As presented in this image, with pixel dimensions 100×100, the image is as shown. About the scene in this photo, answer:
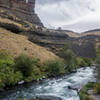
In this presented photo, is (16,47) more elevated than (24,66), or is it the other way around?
(16,47)

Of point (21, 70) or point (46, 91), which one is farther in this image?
point (21, 70)

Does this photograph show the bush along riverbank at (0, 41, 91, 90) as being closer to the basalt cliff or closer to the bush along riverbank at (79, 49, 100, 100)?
the bush along riverbank at (79, 49, 100, 100)

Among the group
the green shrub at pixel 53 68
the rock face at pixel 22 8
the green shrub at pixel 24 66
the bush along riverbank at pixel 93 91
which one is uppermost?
the rock face at pixel 22 8

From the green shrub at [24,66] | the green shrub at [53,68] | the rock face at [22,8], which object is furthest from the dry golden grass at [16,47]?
the rock face at [22,8]

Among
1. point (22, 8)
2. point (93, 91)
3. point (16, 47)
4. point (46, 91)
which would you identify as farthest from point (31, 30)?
point (93, 91)

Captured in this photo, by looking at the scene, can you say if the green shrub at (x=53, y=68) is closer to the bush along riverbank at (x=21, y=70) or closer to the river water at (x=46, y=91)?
the bush along riverbank at (x=21, y=70)

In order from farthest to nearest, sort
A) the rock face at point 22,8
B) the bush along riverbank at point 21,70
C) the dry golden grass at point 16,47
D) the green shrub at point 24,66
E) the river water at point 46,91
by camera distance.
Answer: the rock face at point 22,8 → the dry golden grass at point 16,47 → the green shrub at point 24,66 → the bush along riverbank at point 21,70 → the river water at point 46,91

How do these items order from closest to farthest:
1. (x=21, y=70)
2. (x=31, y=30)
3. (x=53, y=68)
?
(x=21, y=70), (x=53, y=68), (x=31, y=30)

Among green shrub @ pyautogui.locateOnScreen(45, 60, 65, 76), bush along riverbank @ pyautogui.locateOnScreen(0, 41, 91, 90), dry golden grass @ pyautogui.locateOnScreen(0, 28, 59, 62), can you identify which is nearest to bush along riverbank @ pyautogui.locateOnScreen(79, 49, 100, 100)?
bush along riverbank @ pyautogui.locateOnScreen(0, 41, 91, 90)

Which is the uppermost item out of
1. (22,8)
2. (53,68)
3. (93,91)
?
(22,8)

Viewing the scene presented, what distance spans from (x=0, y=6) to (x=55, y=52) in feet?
163

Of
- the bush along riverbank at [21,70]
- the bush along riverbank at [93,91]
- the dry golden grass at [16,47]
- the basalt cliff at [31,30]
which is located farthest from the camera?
the basalt cliff at [31,30]

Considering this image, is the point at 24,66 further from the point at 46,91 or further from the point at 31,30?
the point at 31,30

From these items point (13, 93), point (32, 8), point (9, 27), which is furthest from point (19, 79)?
point (32, 8)
